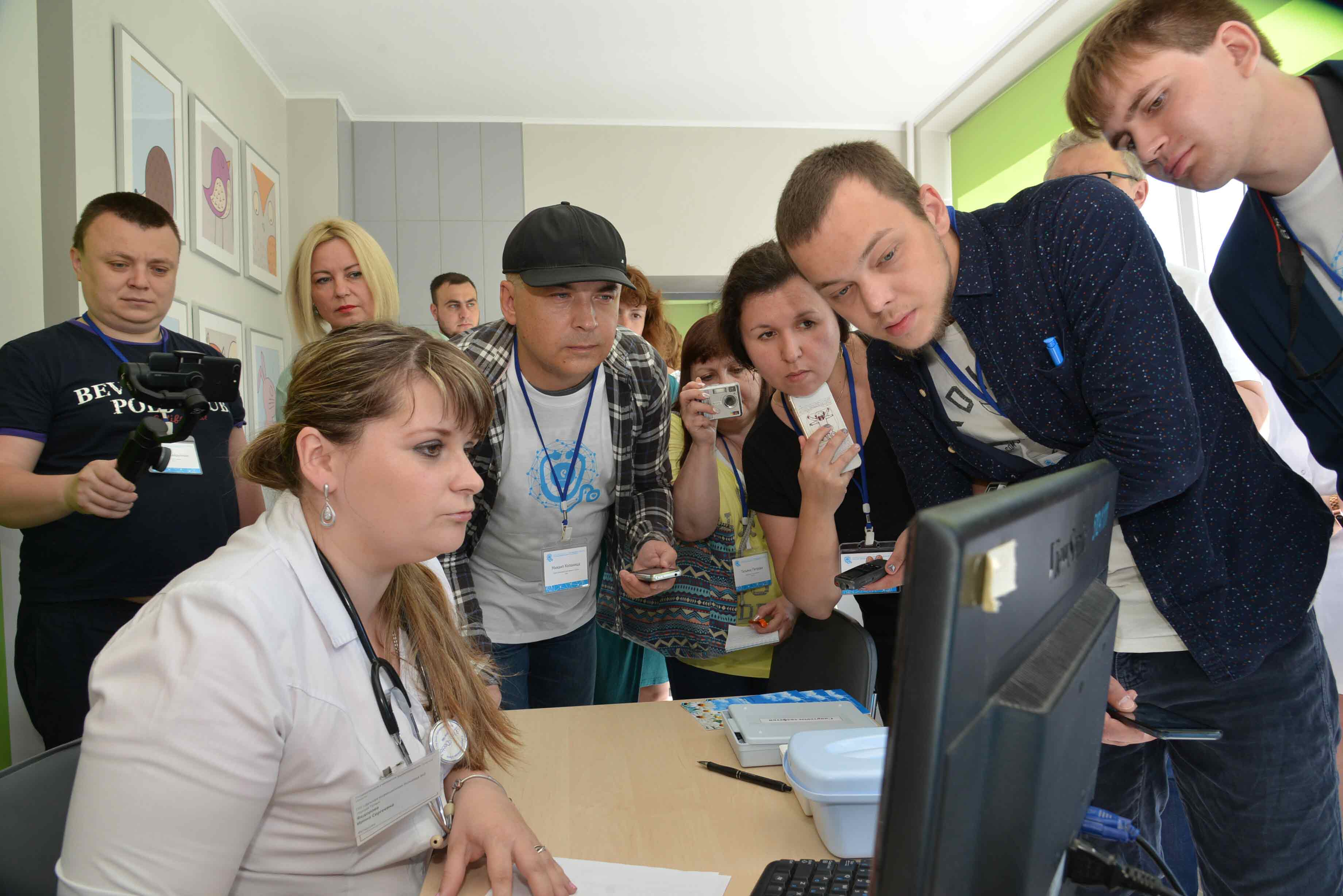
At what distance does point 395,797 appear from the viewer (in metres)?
0.99

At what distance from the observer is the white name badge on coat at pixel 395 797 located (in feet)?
3.09

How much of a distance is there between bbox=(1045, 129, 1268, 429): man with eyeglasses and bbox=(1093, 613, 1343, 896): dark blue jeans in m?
0.60

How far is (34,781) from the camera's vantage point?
1.00m

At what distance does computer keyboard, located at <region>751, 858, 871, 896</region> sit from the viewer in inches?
33.2

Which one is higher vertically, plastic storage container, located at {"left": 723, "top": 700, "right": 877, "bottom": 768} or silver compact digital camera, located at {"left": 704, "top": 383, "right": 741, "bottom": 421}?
silver compact digital camera, located at {"left": 704, "top": 383, "right": 741, "bottom": 421}

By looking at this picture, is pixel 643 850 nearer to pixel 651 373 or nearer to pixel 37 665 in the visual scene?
pixel 651 373

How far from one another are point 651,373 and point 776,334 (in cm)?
43

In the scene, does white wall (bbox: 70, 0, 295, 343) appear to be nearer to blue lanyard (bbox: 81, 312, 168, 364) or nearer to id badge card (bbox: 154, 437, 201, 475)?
blue lanyard (bbox: 81, 312, 168, 364)

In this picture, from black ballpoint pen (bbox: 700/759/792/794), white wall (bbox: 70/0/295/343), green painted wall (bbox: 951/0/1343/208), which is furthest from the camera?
green painted wall (bbox: 951/0/1343/208)

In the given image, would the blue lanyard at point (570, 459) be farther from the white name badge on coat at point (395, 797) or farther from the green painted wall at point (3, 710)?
the green painted wall at point (3, 710)

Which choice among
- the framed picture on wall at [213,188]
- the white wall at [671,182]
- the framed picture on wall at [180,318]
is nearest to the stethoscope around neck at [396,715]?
the framed picture on wall at [180,318]

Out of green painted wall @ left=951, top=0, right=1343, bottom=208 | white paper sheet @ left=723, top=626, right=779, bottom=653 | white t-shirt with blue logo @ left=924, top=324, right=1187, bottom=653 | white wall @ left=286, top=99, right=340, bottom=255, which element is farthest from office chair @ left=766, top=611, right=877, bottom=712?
white wall @ left=286, top=99, right=340, bottom=255

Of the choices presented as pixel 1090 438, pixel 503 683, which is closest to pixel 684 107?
pixel 503 683

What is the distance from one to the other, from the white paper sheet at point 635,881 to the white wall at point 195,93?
2.68 metres
